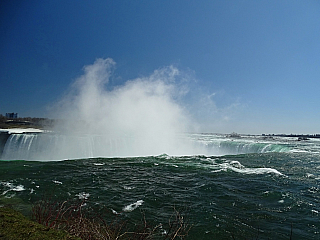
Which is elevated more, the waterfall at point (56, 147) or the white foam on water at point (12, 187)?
the waterfall at point (56, 147)

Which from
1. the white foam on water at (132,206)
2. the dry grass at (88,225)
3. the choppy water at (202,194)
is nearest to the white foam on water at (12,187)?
the choppy water at (202,194)

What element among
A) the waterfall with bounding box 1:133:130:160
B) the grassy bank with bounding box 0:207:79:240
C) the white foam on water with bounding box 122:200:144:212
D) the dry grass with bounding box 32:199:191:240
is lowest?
the white foam on water with bounding box 122:200:144:212

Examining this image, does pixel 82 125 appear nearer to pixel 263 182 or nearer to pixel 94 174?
pixel 94 174

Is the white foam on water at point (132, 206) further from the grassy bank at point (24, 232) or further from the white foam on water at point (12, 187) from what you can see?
the white foam on water at point (12, 187)

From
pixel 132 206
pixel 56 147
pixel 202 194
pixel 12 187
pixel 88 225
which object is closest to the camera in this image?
pixel 88 225

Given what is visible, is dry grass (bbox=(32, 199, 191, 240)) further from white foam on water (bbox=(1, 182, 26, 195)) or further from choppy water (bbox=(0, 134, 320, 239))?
white foam on water (bbox=(1, 182, 26, 195))

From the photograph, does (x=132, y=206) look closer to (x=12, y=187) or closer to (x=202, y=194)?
(x=202, y=194)

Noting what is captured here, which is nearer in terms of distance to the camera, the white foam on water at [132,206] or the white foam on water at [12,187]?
the white foam on water at [132,206]

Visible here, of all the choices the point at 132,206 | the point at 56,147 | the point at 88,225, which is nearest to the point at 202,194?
the point at 132,206

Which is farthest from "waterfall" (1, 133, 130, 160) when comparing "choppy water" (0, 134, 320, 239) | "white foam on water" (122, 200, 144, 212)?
"white foam on water" (122, 200, 144, 212)

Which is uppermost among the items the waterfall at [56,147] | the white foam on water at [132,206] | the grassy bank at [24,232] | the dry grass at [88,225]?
the waterfall at [56,147]

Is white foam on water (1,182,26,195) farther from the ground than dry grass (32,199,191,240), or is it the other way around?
white foam on water (1,182,26,195)

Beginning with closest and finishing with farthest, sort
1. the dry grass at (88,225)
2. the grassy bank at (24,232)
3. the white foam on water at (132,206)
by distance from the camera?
the grassy bank at (24,232) < the dry grass at (88,225) < the white foam on water at (132,206)

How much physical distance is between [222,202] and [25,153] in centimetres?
2645
